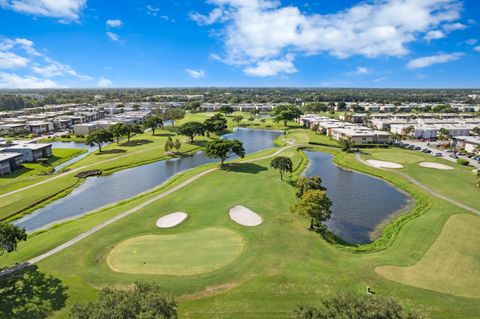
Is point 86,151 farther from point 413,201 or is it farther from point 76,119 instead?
point 413,201

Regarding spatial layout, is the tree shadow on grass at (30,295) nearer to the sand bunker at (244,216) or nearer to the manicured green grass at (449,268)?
the sand bunker at (244,216)

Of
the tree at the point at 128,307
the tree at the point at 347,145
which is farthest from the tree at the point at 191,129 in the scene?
the tree at the point at 128,307

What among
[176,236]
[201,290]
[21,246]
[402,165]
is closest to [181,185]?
[176,236]

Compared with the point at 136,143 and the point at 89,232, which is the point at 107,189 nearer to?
the point at 89,232

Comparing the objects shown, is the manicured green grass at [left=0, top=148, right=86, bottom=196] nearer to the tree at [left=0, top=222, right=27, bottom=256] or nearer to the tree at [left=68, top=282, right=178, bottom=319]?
the tree at [left=0, top=222, right=27, bottom=256]

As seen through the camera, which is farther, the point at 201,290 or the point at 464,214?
the point at 464,214

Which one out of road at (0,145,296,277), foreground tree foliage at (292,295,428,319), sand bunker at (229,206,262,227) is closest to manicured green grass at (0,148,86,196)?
road at (0,145,296,277)

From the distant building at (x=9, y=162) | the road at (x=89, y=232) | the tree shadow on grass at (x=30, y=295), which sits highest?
the distant building at (x=9, y=162)

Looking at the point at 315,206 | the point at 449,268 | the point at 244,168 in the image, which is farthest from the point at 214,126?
the point at 449,268
